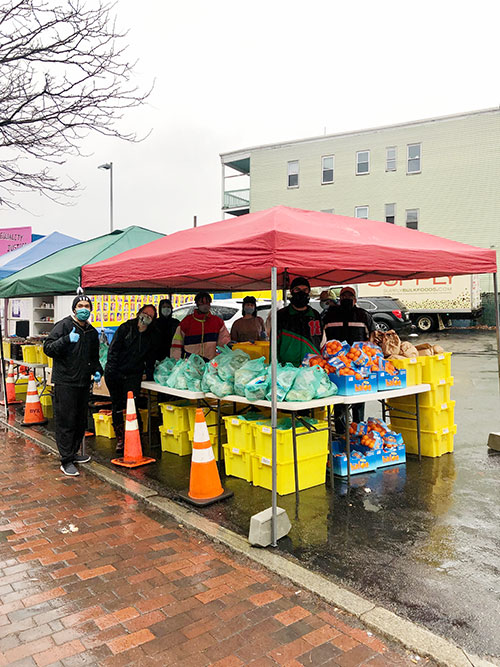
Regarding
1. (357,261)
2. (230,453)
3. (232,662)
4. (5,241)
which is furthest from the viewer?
(5,241)

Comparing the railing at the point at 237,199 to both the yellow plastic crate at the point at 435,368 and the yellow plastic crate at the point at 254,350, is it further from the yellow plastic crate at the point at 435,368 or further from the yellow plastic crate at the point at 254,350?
the yellow plastic crate at the point at 435,368

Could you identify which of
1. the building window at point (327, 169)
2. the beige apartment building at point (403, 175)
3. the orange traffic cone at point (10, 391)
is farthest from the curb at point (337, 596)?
the building window at point (327, 169)

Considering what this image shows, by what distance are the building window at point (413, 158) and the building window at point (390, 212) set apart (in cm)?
191

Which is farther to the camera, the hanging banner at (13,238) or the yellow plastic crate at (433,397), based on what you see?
the hanging banner at (13,238)

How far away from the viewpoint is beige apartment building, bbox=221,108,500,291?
84.2 feet

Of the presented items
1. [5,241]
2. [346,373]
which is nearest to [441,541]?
[346,373]

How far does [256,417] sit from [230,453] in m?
0.51

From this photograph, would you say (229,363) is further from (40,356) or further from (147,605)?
(40,356)

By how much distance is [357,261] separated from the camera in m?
4.82

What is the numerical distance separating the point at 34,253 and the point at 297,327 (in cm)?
826

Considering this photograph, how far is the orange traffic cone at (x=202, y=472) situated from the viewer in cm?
507

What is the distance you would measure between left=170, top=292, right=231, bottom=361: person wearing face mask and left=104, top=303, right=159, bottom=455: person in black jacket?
437mm

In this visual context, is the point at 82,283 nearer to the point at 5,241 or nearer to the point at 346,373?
the point at 346,373

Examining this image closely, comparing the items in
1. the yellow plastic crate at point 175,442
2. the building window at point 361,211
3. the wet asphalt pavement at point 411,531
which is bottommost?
the wet asphalt pavement at point 411,531
